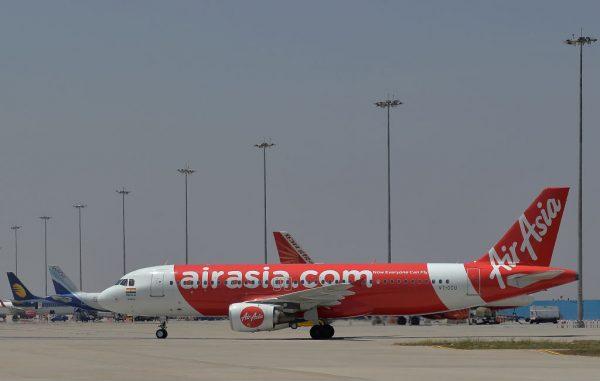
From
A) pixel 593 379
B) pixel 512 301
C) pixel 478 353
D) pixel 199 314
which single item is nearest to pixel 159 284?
pixel 199 314

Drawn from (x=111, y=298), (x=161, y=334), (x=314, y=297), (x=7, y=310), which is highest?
(x=314, y=297)

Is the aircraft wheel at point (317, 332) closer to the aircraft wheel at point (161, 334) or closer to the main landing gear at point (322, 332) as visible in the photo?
the main landing gear at point (322, 332)

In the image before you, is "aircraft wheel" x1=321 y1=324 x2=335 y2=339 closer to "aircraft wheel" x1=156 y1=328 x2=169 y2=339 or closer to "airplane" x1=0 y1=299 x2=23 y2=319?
"aircraft wheel" x1=156 y1=328 x2=169 y2=339

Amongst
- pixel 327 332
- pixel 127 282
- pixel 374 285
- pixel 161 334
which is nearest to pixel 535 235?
pixel 374 285

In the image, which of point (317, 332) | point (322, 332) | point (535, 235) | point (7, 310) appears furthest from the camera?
point (7, 310)

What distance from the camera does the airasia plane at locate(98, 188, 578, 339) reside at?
53.2m

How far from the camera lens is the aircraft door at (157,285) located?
56859 mm

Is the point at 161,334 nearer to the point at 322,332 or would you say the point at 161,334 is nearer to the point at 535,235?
the point at 322,332

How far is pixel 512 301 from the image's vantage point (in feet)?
176

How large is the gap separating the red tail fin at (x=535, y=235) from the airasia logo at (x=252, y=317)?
445 inches

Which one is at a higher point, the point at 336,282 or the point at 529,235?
the point at 529,235

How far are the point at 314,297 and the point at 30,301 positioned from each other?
81.3 m

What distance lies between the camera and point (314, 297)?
174 ft

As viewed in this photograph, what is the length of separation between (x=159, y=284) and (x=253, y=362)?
23803 mm
